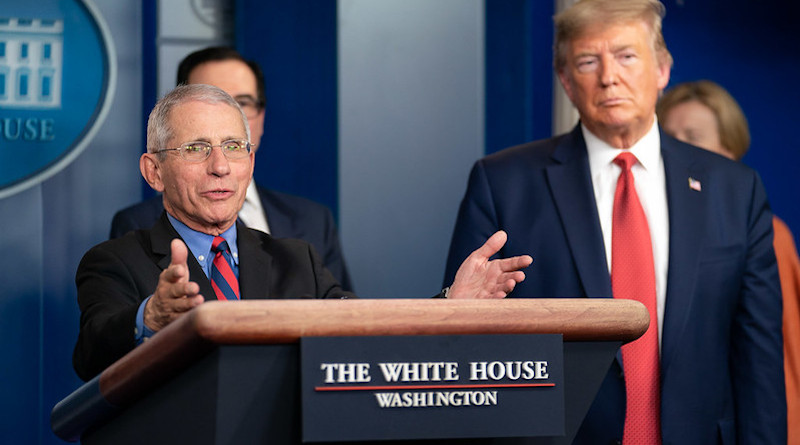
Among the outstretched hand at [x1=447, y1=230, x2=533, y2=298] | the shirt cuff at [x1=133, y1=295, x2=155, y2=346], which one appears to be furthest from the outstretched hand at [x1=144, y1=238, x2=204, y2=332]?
the outstretched hand at [x1=447, y1=230, x2=533, y2=298]

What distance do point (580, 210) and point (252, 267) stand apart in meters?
1.03

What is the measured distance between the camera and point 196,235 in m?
1.85

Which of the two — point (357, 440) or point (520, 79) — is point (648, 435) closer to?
point (357, 440)

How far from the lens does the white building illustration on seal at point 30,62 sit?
3.54m

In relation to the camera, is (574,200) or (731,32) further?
(731,32)

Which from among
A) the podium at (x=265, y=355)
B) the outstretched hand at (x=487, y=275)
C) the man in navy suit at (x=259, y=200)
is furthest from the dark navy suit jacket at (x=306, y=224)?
the podium at (x=265, y=355)

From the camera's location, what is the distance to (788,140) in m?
4.81

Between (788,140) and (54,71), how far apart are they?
326 centimetres

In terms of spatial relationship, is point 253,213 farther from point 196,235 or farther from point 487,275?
point 487,275

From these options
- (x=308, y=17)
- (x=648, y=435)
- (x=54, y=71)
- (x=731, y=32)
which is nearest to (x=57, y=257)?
(x=54, y=71)

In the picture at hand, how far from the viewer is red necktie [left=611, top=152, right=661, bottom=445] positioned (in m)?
2.40

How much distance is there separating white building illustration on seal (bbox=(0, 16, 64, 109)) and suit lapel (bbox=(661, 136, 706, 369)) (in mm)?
2126

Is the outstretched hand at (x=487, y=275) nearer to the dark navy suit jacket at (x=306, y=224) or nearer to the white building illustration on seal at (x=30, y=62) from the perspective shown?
the dark navy suit jacket at (x=306, y=224)

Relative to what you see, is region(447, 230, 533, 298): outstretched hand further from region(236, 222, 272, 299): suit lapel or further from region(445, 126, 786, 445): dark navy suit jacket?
region(445, 126, 786, 445): dark navy suit jacket
